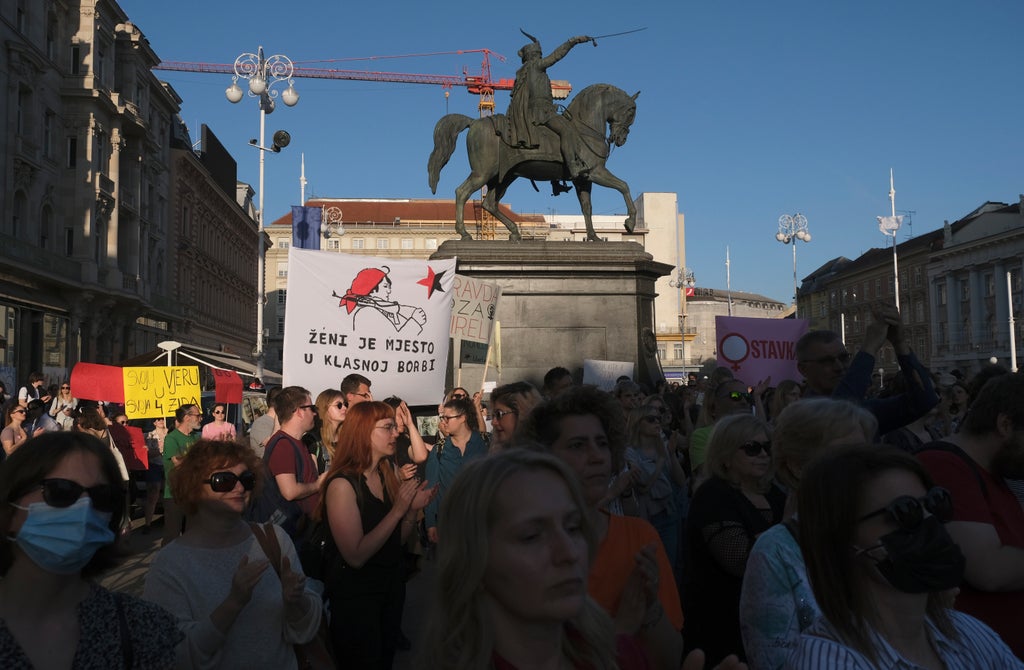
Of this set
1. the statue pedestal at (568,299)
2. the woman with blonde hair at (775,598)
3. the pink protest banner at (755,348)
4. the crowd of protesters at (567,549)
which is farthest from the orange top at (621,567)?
the statue pedestal at (568,299)

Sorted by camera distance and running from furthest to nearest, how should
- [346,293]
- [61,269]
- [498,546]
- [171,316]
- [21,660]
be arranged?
[171,316] → [61,269] → [346,293] → [21,660] → [498,546]

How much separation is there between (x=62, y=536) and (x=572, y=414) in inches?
68.6

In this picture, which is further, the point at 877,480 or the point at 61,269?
the point at 61,269

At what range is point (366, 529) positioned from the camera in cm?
452

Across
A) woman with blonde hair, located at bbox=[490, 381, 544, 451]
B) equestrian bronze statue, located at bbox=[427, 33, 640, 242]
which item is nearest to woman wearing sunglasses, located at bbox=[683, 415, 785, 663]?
woman with blonde hair, located at bbox=[490, 381, 544, 451]

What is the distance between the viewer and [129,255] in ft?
151

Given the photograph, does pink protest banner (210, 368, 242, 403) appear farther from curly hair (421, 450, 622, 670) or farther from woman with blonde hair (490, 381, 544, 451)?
curly hair (421, 450, 622, 670)

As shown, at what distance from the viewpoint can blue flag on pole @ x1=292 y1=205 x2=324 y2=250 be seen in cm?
2984

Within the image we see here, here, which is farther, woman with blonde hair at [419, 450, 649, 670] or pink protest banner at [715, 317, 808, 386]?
pink protest banner at [715, 317, 808, 386]

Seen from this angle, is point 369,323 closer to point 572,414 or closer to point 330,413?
point 330,413

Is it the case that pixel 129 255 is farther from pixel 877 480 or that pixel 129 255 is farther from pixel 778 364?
pixel 877 480

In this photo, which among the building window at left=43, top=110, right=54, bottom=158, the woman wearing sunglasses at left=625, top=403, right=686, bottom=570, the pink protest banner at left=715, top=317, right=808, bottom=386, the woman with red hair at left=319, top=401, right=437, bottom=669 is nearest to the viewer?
the woman with red hair at left=319, top=401, right=437, bottom=669

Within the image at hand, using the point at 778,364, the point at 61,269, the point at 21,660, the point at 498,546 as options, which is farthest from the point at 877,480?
the point at 61,269

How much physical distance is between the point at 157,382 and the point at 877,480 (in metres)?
11.7
